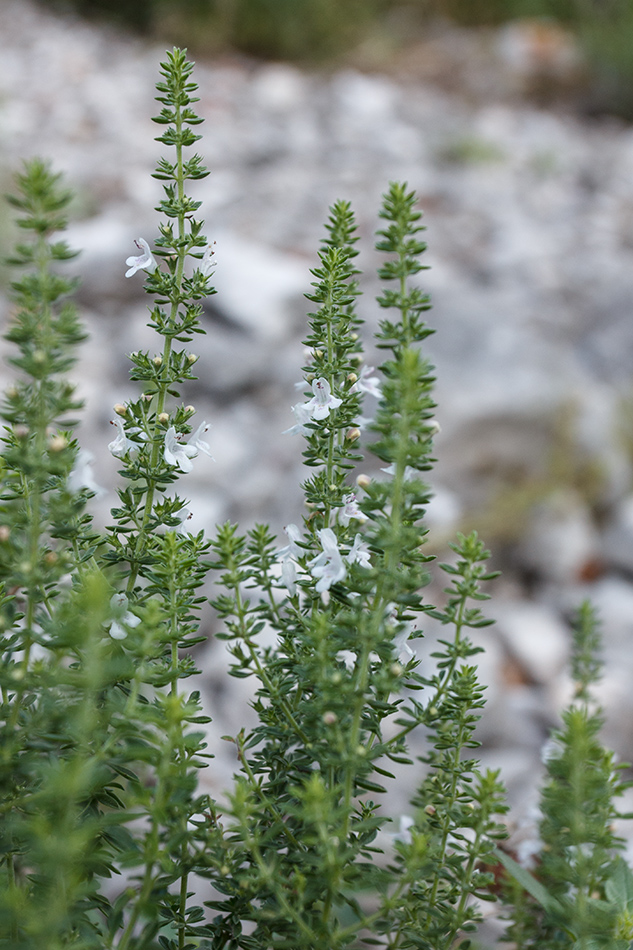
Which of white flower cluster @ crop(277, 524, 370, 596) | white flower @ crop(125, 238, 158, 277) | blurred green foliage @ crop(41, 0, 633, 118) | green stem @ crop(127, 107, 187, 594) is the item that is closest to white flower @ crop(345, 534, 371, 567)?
white flower cluster @ crop(277, 524, 370, 596)

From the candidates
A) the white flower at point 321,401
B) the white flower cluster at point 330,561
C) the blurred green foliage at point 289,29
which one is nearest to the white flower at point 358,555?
the white flower cluster at point 330,561

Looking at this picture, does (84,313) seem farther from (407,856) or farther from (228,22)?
(228,22)

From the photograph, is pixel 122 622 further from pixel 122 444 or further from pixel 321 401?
pixel 321 401

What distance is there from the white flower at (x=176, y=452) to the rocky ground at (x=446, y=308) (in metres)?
1.12

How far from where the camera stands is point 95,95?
522 cm

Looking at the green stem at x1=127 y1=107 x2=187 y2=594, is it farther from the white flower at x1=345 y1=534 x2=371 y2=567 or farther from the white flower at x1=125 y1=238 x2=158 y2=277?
the white flower at x1=345 y1=534 x2=371 y2=567

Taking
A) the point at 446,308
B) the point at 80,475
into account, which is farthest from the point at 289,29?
the point at 80,475

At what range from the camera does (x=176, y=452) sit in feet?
3.76

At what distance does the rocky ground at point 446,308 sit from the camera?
9.46ft

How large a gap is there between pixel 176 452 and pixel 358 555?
0.93 feet

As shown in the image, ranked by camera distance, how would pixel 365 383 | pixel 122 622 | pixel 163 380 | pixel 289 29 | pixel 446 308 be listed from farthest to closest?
pixel 289 29, pixel 446 308, pixel 365 383, pixel 163 380, pixel 122 622

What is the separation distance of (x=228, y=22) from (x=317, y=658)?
6.74m

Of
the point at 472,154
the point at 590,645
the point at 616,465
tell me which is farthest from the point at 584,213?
the point at 590,645

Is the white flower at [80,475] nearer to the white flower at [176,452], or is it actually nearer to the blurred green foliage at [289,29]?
the white flower at [176,452]
